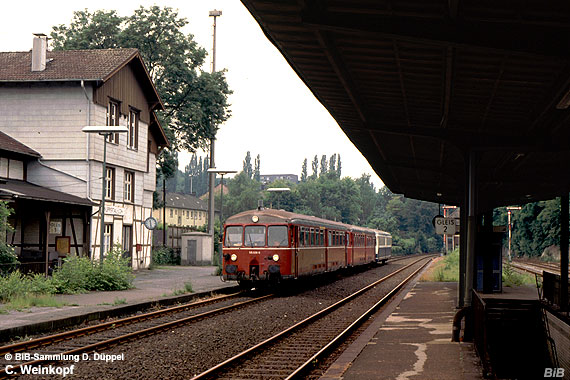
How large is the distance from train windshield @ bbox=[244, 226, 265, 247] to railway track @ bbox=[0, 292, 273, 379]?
496 centimetres

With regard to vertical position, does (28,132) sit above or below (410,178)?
above

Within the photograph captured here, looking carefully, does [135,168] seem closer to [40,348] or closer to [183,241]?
[183,241]

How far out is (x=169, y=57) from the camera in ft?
143

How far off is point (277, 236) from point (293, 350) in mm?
10707

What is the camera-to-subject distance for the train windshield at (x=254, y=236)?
74.4ft

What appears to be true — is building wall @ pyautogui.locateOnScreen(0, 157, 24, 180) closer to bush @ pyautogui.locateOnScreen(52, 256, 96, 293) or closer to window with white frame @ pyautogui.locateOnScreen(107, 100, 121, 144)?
window with white frame @ pyautogui.locateOnScreen(107, 100, 121, 144)

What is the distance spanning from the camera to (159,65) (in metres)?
43.9

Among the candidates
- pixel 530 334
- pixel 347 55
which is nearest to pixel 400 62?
pixel 347 55

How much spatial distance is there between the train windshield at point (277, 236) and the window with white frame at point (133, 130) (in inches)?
507

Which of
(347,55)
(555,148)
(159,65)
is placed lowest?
(555,148)

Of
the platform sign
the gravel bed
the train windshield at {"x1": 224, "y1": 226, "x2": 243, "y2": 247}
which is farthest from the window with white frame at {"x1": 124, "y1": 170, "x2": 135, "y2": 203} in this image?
the platform sign

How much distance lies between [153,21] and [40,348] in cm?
3456

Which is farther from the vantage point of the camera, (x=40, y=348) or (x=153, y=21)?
(x=153, y=21)

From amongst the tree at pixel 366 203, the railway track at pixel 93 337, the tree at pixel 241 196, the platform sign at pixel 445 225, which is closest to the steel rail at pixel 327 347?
the railway track at pixel 93 337
